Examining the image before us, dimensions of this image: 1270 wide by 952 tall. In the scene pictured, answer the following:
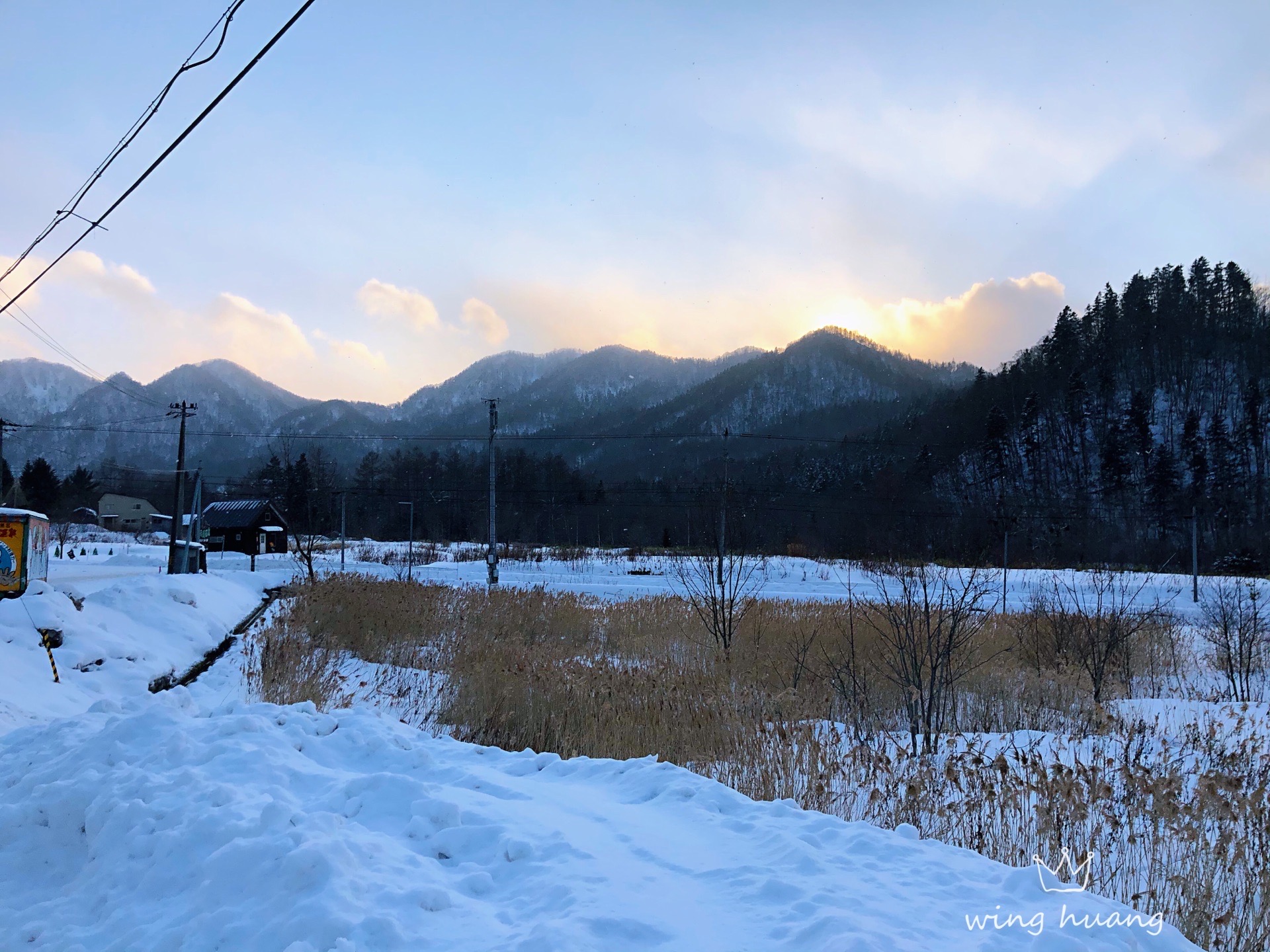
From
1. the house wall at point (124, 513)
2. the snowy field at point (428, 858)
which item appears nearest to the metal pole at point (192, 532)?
the snowy field at point (428, 858)

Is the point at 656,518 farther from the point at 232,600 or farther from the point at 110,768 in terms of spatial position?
the point at 110,768

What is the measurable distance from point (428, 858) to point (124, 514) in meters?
106

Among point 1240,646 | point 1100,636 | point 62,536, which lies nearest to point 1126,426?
point 1240,646

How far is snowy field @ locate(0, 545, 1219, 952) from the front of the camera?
284cm

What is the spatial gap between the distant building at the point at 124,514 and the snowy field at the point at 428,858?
88.3m

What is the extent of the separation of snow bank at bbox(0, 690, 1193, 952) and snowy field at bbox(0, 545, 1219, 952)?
0.01 m

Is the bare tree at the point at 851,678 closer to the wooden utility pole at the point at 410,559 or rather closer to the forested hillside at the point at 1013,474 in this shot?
the wooden utility pole at the point at 410,559

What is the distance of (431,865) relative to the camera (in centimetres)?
342

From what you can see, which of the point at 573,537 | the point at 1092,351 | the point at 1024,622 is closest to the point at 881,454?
the point at 1092,351

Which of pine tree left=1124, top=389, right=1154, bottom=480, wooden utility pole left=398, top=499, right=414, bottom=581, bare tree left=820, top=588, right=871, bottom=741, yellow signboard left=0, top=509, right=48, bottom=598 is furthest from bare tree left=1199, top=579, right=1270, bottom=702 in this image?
pine tree left=1124, top=389, right=1154, bottom=480

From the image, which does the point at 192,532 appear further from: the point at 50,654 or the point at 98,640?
the point at 50,654

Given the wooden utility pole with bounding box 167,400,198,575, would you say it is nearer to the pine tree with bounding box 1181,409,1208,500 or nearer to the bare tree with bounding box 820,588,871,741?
the bare tree with bounding box 820,588,871,741

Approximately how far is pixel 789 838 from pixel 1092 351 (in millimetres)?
93108

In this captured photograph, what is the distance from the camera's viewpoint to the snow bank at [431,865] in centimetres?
283
